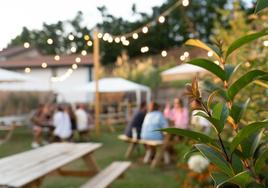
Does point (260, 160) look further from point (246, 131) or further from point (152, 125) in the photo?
point (152, 125)

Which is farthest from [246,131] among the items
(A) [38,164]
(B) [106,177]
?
(B) [106,177]

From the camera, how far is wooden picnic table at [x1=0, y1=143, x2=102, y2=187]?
4.00m

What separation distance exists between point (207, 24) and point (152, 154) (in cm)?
2967

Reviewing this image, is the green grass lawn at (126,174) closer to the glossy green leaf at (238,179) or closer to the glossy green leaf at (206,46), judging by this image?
the glossy green leaf at (206,46)

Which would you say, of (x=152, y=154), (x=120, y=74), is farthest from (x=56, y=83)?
(x=152, y=154)

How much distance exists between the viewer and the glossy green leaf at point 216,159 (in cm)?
142

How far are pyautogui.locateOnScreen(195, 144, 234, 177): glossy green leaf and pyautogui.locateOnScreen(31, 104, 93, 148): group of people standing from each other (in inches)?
393

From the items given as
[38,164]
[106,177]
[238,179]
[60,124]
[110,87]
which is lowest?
[106,177]

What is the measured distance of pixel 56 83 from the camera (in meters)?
27.7

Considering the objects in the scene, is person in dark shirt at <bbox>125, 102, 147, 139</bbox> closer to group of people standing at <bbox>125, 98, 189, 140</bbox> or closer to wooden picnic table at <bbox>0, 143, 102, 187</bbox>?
group of people standing at <bbox>125, 98, 189, 140</bbox>

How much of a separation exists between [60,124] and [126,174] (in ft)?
12.9

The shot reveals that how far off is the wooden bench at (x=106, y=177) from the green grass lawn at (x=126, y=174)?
0.58 meters

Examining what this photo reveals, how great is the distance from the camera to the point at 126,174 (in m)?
7.80

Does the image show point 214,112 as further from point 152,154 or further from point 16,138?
point 16,138
